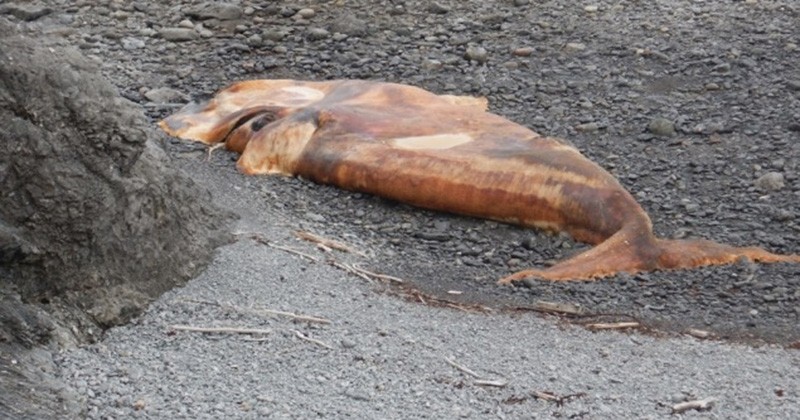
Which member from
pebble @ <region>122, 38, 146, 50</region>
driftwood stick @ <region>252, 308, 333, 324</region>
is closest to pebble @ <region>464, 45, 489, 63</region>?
pebble @ <region>122, 38, 146, 50</region>

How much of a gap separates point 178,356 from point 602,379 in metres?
1.64

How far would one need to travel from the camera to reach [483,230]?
7.48 m

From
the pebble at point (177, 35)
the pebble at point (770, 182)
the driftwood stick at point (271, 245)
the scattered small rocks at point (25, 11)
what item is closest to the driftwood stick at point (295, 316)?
the driftwood stick at point (271, 245)

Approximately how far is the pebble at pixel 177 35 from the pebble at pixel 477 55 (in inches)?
83.4

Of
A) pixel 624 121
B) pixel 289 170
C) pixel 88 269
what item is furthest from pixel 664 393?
pixel 624 121

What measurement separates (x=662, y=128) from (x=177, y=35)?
386 cm

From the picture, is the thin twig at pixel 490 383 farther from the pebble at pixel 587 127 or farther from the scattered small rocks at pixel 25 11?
the scattered small rocks at pixel 25 11

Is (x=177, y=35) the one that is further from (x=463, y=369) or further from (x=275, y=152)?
(x=463, y=369)

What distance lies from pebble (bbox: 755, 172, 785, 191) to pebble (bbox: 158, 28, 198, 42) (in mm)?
4583

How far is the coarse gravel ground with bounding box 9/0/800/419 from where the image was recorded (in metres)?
5.07

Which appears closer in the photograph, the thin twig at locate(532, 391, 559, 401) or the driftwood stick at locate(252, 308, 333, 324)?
the thin twig at locate(532, 391, 559, 401)

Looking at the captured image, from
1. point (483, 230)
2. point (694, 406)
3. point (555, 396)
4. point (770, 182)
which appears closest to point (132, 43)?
point (483, 230)

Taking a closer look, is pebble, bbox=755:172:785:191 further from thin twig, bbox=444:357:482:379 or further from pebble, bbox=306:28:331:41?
pebble, bbox=306:28:331:41

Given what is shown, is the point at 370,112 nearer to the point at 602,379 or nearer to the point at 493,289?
the point at 493,289
